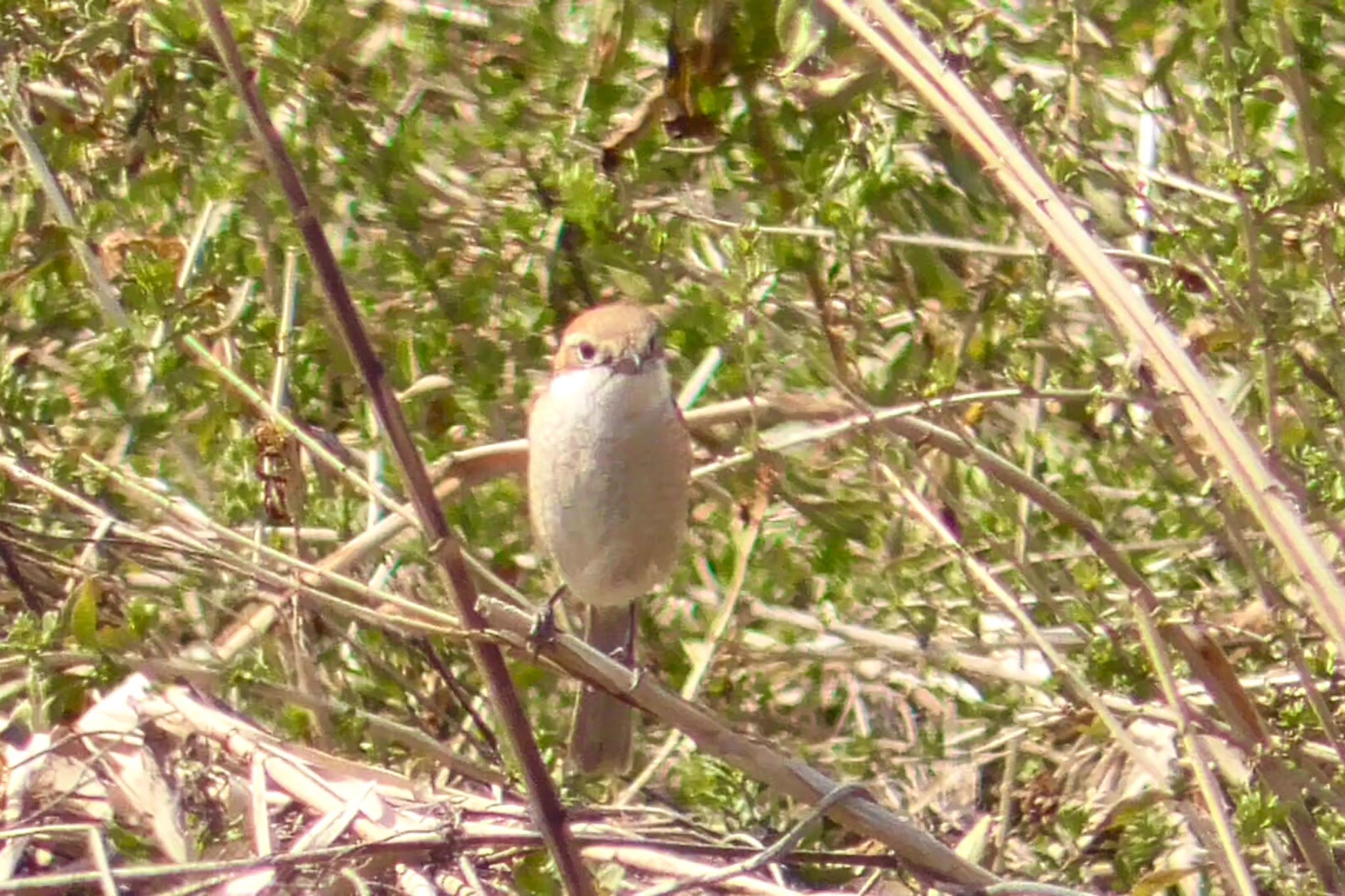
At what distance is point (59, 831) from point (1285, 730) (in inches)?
90.0

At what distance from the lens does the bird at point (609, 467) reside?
3846 mm

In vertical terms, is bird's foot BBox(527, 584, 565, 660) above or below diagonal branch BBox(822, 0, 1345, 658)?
below

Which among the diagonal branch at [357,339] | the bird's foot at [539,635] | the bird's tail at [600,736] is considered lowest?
the bird's tail at [600,736]

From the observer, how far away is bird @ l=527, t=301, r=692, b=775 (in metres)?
3.85

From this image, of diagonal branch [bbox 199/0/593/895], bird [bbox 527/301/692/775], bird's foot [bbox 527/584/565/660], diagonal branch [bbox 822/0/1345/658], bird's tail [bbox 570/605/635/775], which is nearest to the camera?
diagonal branch [bbox 199/0/593/895]

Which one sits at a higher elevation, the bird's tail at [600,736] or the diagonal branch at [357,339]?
the diagonal branch at [357,339]

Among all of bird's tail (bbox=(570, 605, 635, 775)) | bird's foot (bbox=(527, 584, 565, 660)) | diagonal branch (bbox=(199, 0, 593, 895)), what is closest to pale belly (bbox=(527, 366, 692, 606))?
bird's tail (bbox=(570, 605, 635, 775))

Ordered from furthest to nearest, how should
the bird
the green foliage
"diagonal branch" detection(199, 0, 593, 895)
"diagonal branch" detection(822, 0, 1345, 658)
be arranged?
the bird → the green foliage → "diagonal branch" detection(822, 0, 1345, 658) → "diagonal branch" detection(199, 0, 593, 895)

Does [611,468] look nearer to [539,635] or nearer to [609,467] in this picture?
[609,467]

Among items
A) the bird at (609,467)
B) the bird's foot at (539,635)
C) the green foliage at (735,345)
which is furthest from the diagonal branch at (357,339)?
the bird at (609,467)

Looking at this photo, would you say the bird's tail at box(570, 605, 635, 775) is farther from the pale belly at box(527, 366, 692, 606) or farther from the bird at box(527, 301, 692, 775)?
the pale belly at box(527, 366, 692, 606)

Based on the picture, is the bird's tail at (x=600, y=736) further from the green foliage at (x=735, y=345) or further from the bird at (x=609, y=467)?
the green foliage at (x=735, y=345)

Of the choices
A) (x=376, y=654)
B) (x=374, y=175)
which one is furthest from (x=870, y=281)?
(x=376, y=654)

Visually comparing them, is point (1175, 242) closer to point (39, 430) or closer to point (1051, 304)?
point (1051, 304)
